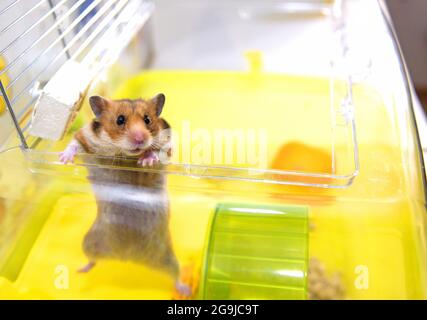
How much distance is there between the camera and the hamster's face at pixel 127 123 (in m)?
0.65

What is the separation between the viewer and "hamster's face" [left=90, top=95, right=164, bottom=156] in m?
0.65

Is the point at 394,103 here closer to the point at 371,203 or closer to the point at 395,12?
the point at 371,203

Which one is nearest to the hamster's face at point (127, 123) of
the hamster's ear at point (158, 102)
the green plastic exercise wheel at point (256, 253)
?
the hamster's ear at point (158, 102)

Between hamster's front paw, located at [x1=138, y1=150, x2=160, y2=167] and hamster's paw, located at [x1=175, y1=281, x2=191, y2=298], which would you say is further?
hamster's paw, located at [x1=175, y1=281, x2=191, y2=298]

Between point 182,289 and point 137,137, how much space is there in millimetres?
313

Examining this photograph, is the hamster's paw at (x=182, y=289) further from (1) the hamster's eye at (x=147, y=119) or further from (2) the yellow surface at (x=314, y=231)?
(1) the hamster's eye at (x=147, y=119)

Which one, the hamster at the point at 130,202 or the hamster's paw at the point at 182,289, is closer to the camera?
the hamster at the point at 130,202

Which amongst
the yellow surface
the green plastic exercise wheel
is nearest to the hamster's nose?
the yellow surface

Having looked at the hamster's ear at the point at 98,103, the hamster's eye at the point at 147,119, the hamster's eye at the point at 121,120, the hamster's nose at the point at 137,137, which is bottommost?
the hamster's nose at the point at 137,137

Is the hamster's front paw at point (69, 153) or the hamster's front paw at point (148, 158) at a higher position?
the hamster's front paw at point (69, 153)

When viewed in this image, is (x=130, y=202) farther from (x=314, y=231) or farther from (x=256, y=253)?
(x=314, y=231)

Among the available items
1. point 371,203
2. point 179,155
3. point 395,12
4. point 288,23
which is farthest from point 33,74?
point 395,12

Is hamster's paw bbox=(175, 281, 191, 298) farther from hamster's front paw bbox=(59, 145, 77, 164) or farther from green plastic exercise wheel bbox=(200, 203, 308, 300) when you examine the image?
hamster's front paw bbox=(59, 145, 77, 164)

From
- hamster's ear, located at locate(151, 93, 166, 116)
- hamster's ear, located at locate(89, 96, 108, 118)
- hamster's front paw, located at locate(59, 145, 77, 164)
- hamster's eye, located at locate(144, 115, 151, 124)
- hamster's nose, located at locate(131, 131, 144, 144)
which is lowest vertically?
hamster's nose, located at locate(131, 131, 144, 144)
